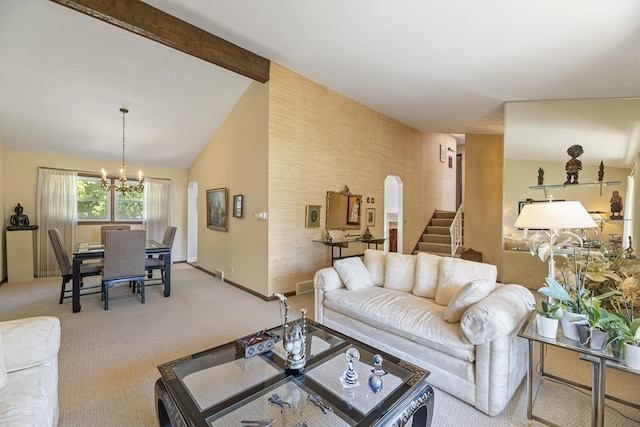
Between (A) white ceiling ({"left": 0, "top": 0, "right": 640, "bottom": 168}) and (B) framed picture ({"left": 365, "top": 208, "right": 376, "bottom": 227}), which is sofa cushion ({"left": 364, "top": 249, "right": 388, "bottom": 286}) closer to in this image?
(A) white ceiling ({"left": 0, "top": 0, "right": 640, "bottom": 168})

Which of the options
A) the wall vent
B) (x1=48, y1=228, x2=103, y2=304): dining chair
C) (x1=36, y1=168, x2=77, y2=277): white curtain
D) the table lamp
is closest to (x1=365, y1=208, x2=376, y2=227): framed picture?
the wall vent

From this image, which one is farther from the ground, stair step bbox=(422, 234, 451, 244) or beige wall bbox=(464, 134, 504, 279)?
beige wall bbox=(464, 134, 504, 279)

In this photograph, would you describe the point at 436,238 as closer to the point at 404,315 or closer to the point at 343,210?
the point at 343,210

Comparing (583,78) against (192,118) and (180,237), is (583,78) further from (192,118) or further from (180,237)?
(180,237)

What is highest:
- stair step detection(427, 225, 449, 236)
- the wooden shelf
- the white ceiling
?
the white ceiling

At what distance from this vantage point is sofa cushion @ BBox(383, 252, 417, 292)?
295 cm

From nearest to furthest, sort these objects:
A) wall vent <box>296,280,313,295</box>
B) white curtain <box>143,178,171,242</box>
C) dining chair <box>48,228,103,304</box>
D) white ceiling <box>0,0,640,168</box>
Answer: white ceiling <box>0,0,640,168</box> → dining chair <box>48,228,103,304</box> → wall vent <box>296,280,313,295</box> → white curtain <box>143,178,171,242</box>

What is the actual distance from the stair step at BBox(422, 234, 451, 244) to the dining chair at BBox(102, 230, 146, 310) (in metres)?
6.38

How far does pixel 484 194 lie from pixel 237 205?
18.1 feet

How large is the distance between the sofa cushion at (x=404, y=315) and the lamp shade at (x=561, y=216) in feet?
3.15

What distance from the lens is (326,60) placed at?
382 cm

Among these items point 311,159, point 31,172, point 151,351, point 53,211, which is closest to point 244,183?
point 311,159

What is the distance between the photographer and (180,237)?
7.35 meters

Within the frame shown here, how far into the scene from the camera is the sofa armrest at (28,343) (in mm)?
1434
